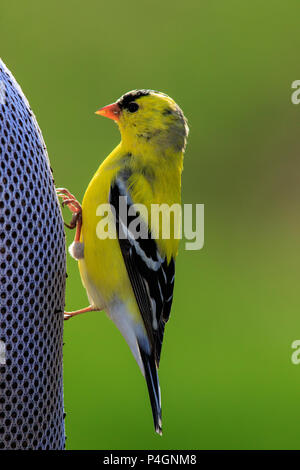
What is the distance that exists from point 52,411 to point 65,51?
6435 mm

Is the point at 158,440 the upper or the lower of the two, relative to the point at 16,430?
lower

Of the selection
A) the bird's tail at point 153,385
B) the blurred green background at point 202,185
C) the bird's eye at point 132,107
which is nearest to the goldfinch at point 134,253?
the bird's tail at point 153,385

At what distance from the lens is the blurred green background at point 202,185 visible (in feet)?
17.7

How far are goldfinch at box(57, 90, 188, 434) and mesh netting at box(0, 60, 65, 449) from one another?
450 mm

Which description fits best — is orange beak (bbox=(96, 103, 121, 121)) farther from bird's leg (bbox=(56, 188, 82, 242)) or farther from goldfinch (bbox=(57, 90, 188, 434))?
bird's leg (bbox=(56, 188, 82, 242))

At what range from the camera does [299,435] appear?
5.20 meters

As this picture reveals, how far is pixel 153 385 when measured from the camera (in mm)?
3426

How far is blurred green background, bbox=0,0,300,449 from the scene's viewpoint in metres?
5.41

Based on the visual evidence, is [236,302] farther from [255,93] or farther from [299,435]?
[255,93]

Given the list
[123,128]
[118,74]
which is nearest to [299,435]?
[123,128]

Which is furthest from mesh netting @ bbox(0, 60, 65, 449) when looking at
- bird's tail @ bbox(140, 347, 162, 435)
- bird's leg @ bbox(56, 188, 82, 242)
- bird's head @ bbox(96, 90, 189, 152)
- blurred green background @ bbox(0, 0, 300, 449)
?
blurred green background @ bbox(0, 0, 300, 449)

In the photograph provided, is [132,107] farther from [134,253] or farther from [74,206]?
[134,253]

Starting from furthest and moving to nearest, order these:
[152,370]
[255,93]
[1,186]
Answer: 1. [255,93]
2. [152,370]
3. [1,186]

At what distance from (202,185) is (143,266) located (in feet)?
15.6
